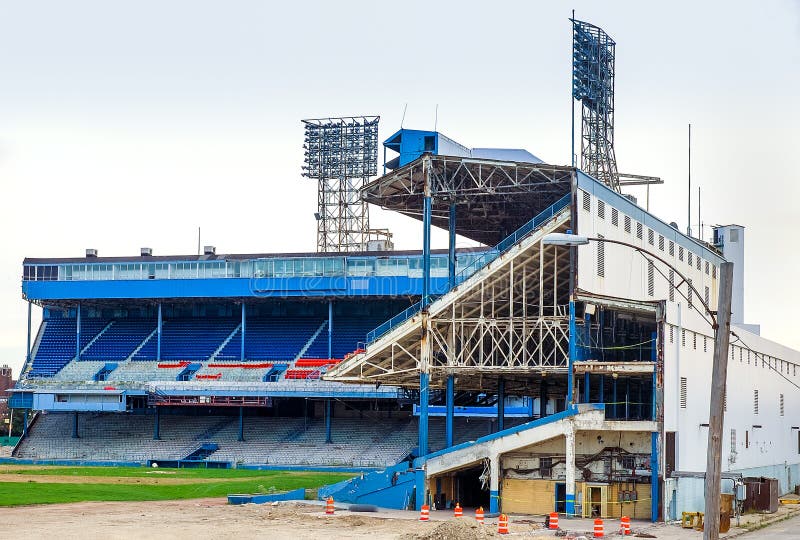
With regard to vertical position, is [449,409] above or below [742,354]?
below

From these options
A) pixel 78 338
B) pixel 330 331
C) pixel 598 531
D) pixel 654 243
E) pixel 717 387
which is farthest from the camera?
pixel 78 338

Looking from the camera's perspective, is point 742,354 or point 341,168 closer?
point 742,354

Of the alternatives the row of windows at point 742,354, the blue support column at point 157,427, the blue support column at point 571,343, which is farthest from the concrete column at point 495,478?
the blue support column at point 157,427

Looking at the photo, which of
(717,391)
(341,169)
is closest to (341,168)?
(341,169)

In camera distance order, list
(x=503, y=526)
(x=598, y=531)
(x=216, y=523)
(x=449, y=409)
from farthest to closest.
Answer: (x=449, y=409) → (x=216, y=523) → (x=503, y=526) → (x=598, y=531)

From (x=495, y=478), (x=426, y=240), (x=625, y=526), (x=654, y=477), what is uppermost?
(x=426, y=240)

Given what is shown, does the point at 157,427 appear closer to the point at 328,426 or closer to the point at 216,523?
the point at 328,426

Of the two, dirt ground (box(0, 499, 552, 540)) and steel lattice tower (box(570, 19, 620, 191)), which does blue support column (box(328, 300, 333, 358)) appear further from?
dirt ground (box(0, 499, 552, 540))

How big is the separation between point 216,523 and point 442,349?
13825 mm

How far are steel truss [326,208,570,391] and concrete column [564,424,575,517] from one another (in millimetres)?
3399

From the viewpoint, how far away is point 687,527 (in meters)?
43.0

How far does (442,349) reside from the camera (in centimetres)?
5109

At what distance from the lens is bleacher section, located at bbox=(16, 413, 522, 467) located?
75500mm

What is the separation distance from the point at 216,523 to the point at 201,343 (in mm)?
47594
